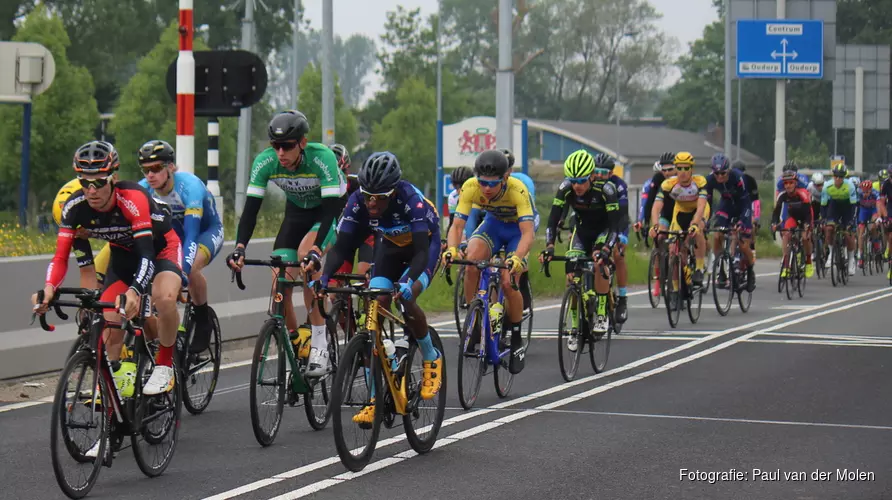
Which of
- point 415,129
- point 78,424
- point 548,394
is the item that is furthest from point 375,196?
point 415,129

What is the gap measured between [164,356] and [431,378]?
5.21ft

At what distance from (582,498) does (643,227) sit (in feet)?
34.2

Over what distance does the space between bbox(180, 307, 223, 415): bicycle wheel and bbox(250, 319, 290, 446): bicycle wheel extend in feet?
3.72

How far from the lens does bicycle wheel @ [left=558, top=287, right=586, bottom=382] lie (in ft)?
38.5

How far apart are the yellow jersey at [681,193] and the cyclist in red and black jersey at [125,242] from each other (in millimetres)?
9948

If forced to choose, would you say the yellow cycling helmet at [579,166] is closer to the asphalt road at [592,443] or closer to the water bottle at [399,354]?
the asphalt road at [592,443]

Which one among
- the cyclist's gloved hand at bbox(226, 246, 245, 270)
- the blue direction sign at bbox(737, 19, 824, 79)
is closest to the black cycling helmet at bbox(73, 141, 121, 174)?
the cyclist's gloved hand at bbox(226, 246, 245, 270)

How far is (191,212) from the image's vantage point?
9.98 m

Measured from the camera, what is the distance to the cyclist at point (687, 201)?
56.0 ft

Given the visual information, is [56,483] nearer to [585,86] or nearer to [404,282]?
[404,282]

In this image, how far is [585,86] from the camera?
365 feet

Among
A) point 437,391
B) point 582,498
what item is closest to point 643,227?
point 437,391

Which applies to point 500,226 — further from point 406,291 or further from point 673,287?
point 673,287

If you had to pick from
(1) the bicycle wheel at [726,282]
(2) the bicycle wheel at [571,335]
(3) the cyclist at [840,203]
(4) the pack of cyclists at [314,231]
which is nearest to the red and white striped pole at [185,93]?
(4) the pack of cyclists at [314,231]
